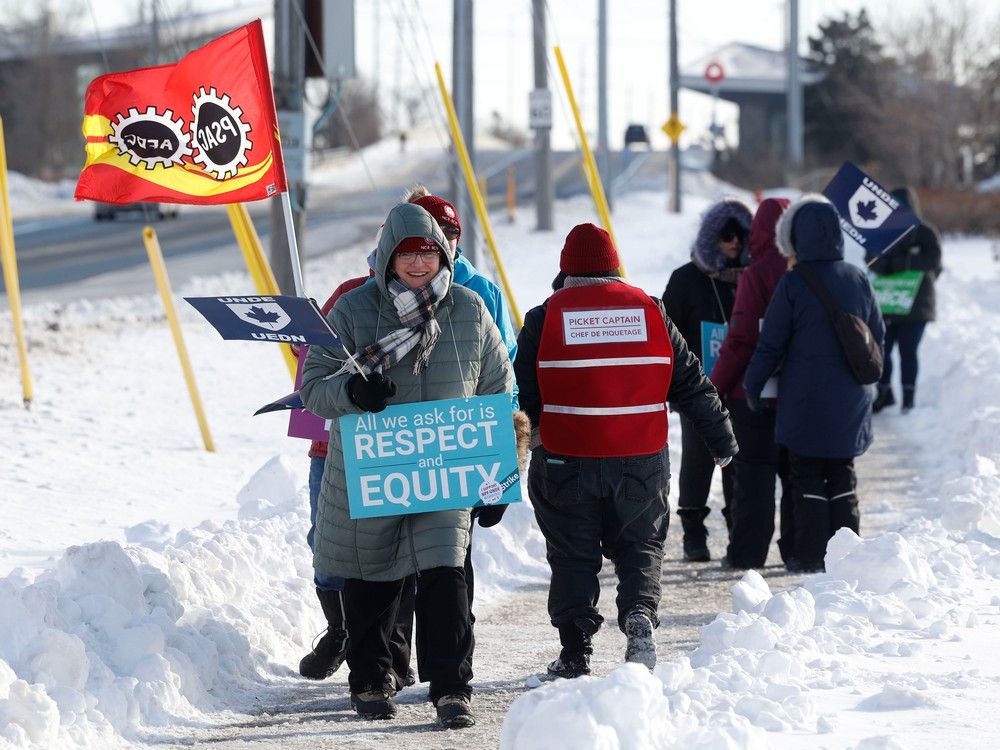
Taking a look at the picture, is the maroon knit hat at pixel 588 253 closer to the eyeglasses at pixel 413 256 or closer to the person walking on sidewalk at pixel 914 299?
the eyeglasses at pixel 413 256

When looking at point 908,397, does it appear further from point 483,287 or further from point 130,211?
point 130,211

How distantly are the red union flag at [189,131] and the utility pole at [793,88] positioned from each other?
29.6m

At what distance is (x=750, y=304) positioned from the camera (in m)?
7.94

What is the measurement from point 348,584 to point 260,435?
6.19m

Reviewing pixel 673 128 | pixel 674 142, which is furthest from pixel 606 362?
pixel 674 142

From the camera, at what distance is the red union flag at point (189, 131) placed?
23.0 feet

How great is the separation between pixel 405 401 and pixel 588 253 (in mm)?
931

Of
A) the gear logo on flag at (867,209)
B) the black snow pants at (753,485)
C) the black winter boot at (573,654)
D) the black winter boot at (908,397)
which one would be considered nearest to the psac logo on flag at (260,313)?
the black winter boot at (573,654)

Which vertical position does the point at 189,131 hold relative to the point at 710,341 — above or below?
above

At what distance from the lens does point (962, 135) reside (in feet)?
176

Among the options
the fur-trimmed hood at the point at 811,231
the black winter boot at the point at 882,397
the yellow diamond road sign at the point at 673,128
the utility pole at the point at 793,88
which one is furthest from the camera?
the yellow diamond road sign at the point at 673,128

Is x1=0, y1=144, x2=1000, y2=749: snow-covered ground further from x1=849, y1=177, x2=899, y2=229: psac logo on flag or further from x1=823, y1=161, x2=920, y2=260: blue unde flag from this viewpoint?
x1=849, y1=177, x2=899, y2=229: psac logo on flag

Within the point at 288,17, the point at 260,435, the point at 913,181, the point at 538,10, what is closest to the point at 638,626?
the point at 260,435

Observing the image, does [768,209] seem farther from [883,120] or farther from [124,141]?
[883,120]
